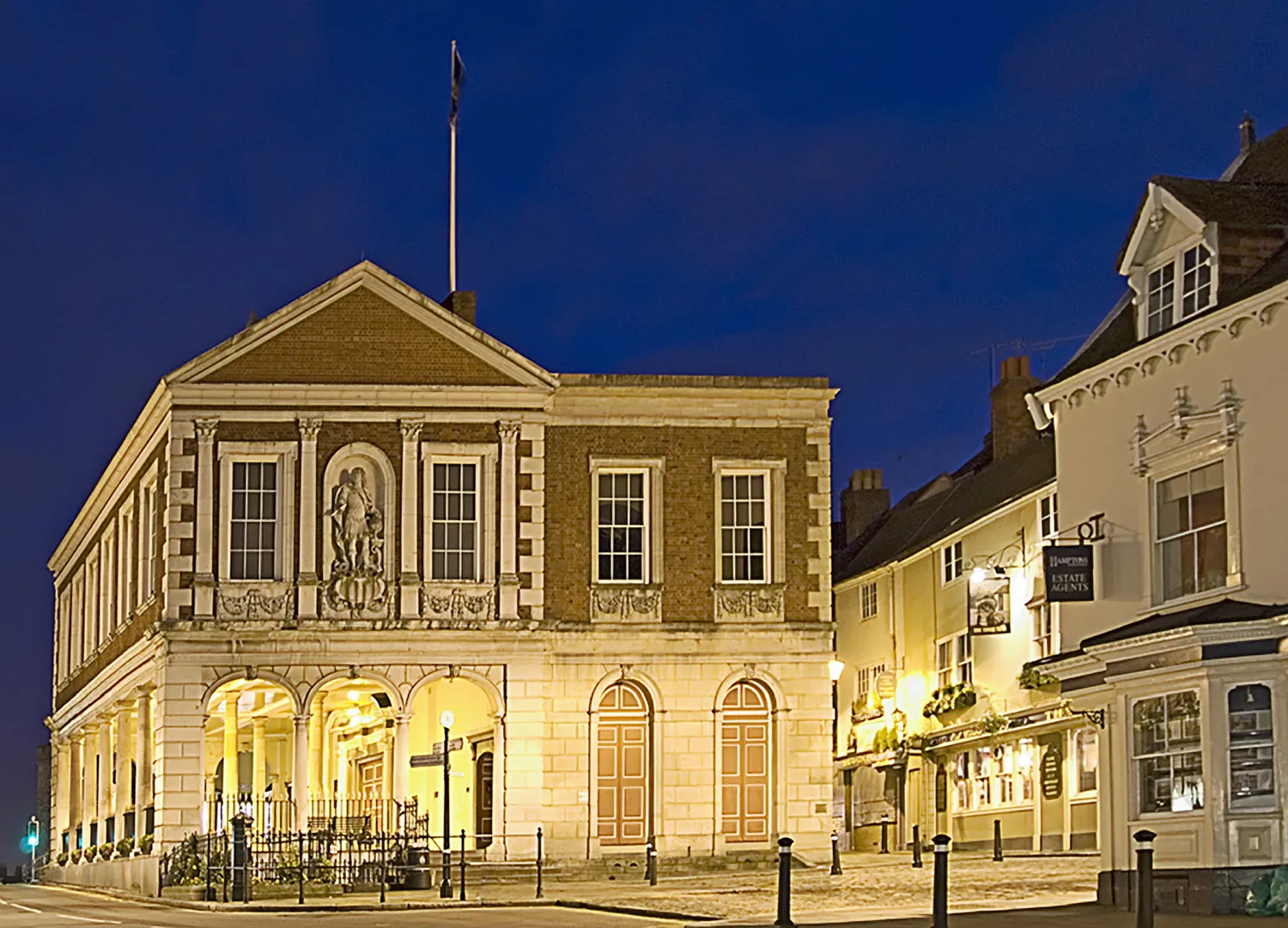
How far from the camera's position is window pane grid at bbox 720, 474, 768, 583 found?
149 ft

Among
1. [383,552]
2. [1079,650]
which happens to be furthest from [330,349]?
[1079,650]

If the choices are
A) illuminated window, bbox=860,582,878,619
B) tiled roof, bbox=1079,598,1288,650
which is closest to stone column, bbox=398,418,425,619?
illuminated window, bbox=860,582,878,619

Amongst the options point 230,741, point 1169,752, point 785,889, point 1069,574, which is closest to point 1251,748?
point 1169,752

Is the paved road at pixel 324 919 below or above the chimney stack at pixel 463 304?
below

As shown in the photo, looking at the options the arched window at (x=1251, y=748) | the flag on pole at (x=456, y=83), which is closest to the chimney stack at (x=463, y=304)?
the flag on pole at (x=456, y=83)

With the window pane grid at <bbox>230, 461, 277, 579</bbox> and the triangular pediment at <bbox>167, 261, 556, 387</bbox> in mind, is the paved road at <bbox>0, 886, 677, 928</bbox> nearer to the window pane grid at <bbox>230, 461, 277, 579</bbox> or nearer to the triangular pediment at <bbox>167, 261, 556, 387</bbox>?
the window pane grid at <bbox>230, 461, 277, 579</bbox>

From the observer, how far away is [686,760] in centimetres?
4481

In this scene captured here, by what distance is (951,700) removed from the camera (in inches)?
1988

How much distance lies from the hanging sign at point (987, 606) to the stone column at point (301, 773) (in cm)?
1367

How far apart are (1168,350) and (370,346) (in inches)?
871

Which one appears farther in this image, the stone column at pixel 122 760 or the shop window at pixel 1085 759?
the stone column at pixel 122 760

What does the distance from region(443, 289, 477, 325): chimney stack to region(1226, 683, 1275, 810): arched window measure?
27.7 m

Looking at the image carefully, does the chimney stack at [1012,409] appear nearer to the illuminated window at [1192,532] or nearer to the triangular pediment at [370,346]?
the triangular pediment at [370,346]

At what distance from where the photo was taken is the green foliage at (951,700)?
49.6 metres
